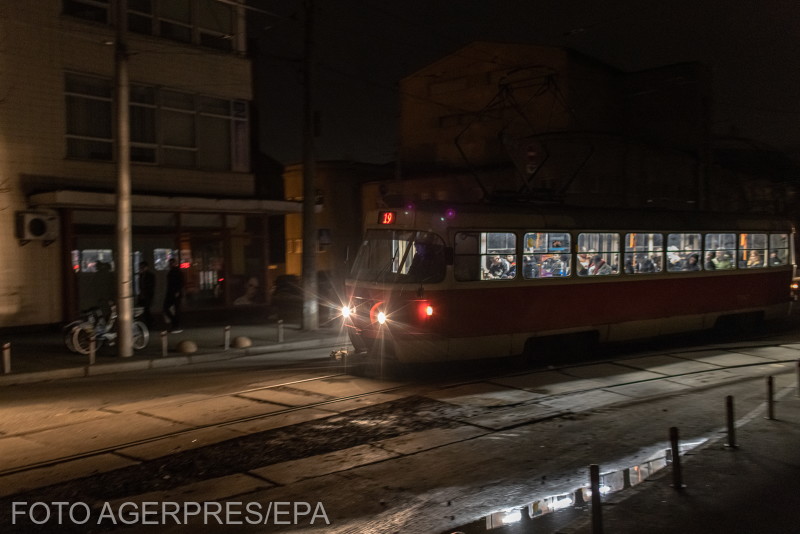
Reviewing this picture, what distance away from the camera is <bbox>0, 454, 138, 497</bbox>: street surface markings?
6758 mm

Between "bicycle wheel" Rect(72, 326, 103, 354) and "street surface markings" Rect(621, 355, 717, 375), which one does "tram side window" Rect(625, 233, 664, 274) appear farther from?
"bicycle wheel" Rect(72, 326, 103, 354)

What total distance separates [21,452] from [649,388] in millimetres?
9054

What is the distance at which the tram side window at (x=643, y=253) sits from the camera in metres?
14.6

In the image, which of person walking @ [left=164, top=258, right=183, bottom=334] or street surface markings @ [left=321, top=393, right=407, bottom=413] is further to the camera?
person walking @ [left=164, top=258, right=183, bottom=334]

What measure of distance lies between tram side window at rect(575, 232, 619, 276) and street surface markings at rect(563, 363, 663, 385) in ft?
6.14

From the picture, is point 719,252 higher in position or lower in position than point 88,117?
lower

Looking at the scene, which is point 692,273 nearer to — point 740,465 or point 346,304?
point 346,304

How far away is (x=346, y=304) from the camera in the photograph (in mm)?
12789

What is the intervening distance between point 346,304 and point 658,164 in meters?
27.8

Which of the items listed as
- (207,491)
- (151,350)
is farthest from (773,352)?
(151,350)

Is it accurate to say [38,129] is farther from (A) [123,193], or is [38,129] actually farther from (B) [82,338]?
(B) [82,338]

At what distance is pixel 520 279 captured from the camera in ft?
41.2

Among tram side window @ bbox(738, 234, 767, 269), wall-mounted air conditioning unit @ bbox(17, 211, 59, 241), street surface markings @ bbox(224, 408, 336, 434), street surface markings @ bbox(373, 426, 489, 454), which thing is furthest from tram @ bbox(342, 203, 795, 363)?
wall-mounted air conditioning unit @ bbox(17, 211, 59, 241)

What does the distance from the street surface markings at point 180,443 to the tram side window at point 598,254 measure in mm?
7806
